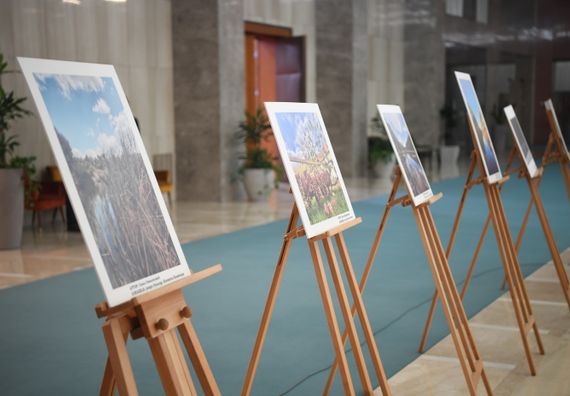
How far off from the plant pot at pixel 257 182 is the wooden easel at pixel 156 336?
400 inches

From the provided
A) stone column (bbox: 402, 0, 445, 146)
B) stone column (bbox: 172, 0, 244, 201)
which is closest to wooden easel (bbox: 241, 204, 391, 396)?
stone column (bbox: 172, 0, 244, 201)

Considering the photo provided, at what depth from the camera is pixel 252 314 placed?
18.7 feet

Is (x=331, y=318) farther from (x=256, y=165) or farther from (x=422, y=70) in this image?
(x=422, y=70)

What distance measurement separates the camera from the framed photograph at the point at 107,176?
90.0 inches

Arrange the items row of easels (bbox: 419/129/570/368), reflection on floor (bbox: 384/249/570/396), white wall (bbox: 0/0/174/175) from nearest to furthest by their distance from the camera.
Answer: reflection on floor (bbox: 384/249/570/396) < row of easels (bbox: 419/129/570/368) < white wall (bbox: 0/0/174/175)

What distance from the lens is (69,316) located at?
572 cm

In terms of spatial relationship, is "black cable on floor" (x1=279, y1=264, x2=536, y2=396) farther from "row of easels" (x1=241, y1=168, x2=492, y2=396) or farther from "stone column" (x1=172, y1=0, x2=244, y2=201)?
"stone column" (x1=172, y1=0, x2=244, y2=201)

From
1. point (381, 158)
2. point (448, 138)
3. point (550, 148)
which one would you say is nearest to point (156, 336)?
point (550, 148)

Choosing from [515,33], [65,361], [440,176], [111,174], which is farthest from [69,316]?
[515,33]

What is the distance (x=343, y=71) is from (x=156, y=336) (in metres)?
14.5

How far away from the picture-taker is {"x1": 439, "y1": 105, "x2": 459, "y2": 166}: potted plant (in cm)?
2027

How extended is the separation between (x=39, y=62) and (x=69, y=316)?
3.69 meters

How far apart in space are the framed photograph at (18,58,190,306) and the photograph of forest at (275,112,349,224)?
67 centimetres

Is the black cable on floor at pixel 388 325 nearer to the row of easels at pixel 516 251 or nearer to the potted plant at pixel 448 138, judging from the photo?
the row of easels at pixel 516 251
